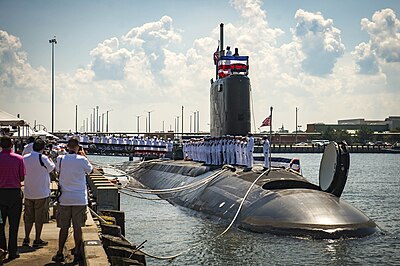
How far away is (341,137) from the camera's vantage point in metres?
119

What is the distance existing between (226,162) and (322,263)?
1104cm

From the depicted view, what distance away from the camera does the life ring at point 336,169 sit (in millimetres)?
14148

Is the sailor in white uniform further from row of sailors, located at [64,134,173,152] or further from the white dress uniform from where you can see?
row of sailors, located at [64,134,173,152]

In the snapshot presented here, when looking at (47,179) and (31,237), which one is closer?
(47,179)

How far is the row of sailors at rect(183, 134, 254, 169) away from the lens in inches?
742

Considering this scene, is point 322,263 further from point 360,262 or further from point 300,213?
point 300,213

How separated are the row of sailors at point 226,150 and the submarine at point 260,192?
45 centimetres

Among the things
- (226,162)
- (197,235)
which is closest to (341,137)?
(226,162)

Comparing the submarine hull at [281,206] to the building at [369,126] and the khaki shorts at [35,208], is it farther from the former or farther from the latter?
the building at [369,126]

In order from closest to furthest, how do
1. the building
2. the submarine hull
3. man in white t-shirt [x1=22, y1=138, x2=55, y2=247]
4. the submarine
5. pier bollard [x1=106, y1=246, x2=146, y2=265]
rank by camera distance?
1. pier bollard [x1=106, y1=246, x2=146, y2=265]
2. man in white t-shirt [x1=22, y1=138, x2=55, y2=247]
3. the submarine hull
4. the submarine
5. the building

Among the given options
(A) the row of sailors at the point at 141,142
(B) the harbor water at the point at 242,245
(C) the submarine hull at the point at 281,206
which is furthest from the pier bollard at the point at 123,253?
(A) the row of sailors at the point at 141,142

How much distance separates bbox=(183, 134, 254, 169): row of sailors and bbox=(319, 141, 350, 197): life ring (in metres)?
3.90

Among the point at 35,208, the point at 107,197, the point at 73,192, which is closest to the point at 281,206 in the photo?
the point at 107,197

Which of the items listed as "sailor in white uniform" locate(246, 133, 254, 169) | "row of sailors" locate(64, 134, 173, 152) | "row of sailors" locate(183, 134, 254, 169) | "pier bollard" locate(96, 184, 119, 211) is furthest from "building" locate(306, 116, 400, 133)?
"pier bollard" locate(96, 184, 119, 211)
